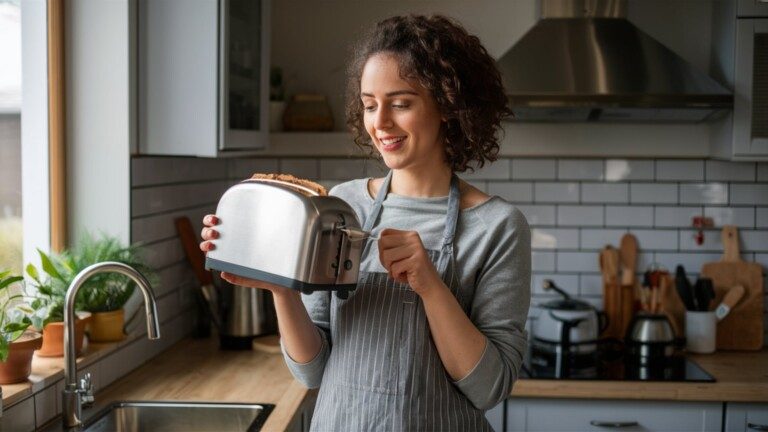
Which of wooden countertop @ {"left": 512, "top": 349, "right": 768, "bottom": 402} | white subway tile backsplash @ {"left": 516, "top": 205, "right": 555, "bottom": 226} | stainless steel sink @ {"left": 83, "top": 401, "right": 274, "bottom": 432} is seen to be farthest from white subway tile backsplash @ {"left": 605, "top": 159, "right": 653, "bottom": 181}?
stainless steel sink @ {"left": 83, "top": 401, "right": 274, "bottom": 432}

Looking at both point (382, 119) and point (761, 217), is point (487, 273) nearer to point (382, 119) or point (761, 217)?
point (382, 119)

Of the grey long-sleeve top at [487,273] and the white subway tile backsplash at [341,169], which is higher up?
the white subway tile backsplash at [341,169]

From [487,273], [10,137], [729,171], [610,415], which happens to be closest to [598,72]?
[729,171]

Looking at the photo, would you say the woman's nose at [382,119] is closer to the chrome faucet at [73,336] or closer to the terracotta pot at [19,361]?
the chrome faucet at [73,336]

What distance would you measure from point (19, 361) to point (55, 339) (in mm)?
233

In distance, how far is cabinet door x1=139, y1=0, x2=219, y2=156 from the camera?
2561mm

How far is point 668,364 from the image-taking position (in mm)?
3016

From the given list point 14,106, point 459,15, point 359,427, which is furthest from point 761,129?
point 14,106

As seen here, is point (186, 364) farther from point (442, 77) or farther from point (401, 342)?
point (442, 77)

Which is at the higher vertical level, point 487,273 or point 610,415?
point 487,273

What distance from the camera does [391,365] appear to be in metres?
1.58

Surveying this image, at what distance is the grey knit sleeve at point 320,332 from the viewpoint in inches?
64.4

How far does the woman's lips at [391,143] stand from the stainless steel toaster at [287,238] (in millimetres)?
130

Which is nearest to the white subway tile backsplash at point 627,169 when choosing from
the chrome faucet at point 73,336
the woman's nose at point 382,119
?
the chrome faucet at point 73,336
